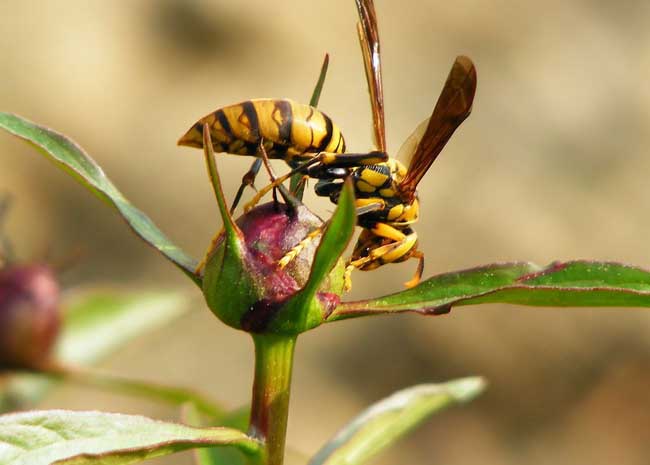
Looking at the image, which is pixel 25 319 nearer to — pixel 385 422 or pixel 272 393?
pixel 385 422

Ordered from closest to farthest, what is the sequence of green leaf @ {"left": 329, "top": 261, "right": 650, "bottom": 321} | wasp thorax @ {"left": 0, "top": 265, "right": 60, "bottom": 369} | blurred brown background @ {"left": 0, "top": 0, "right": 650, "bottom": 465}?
green leaf @ {"left": 329, "top": 261, "right": 650, "bottom": 321}
wasp thorax @ {"left": 0, "top": 265, "right": 60, "bottom": 369}
blurred brown background @ {"left": 0, "top": 0, "right": 650, "bottom": 465}

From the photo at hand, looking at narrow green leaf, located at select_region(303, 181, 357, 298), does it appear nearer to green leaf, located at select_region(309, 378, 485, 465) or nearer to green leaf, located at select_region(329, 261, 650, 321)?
green leaf, located at select_region(329, 261, 650, 321)

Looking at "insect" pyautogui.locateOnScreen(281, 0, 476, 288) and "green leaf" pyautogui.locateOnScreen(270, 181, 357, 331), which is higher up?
"insect" pyautogui.locateOnScreen(281, 0, 476, 288)

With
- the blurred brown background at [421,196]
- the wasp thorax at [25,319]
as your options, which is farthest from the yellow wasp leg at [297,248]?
the blurred brown background at [421,196]

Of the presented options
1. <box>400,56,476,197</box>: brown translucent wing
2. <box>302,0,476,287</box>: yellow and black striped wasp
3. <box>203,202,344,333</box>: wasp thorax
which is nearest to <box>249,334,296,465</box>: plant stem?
<box>203,202,344,333</box>: wasp thorax

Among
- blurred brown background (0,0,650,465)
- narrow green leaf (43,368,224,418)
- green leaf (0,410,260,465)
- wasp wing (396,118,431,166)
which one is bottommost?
green leaf (0,410,260,465)

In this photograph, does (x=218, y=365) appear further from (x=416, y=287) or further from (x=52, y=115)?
(x=416, y=287)

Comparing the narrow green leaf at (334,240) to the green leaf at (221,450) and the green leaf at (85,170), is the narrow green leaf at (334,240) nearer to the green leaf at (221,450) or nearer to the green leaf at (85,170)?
the green leaf at (85,170)
